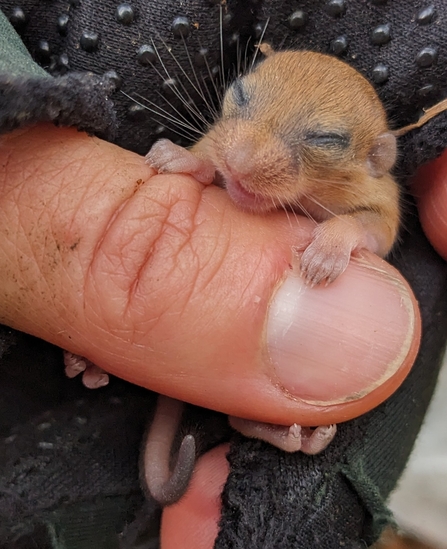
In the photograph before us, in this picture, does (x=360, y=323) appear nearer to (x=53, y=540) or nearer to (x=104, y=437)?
(x=104, y=437)

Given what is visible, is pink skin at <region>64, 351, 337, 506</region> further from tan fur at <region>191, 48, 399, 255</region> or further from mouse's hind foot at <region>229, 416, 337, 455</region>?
tan fur at <region>191, 48, 399, 255</region>

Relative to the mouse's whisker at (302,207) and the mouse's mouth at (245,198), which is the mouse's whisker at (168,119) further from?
the mouse's whisker at (302,207)

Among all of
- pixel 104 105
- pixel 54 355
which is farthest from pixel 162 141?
pixel 54 355

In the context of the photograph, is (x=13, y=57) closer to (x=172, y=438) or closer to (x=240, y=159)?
(x=240, y=159)

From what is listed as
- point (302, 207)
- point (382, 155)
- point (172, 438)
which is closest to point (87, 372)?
point (172, 438)

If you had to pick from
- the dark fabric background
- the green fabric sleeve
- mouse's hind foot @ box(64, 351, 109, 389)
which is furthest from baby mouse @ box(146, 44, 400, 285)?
mouse's hind foot @ box(64, 351, 109, 389)

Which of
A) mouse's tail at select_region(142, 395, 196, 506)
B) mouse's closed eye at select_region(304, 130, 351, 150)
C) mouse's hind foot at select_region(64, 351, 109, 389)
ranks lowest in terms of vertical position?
mouse's tail at select_region(142, 395, 196, 506)

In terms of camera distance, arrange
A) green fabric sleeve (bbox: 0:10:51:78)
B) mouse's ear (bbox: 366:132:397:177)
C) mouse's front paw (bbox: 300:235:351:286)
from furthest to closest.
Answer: mouse's ear (bbox: 366:132:397:177)
mouse's front paw (bbox: 300:235:351:286)
green fabric sleeve (bbox: 0:10:51:78)
